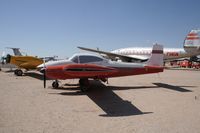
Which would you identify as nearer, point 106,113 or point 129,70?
point 106,113

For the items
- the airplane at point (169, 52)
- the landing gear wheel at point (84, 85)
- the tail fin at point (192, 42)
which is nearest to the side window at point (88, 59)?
the landing gear wheel at point (84, 85)

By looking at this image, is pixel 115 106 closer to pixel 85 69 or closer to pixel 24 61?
pixel 85 69

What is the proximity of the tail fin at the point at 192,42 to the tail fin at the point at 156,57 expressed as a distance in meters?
22.0

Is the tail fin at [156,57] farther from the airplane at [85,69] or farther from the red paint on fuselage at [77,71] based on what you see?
the red paint on fuselage at [77,71]

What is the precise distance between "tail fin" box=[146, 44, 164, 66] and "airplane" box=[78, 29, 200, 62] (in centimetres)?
2096

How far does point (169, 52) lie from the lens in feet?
Result: 118

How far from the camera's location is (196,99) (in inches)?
382

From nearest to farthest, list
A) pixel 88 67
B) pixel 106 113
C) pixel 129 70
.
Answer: pixel 106 113 < pixel 88 67 < pixel 129 70

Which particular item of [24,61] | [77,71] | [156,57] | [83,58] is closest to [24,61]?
[24,61]

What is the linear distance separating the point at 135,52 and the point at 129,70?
25.5 m

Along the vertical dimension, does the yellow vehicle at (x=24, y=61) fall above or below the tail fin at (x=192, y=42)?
below

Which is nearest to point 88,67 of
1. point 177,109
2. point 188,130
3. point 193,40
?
point 177,109

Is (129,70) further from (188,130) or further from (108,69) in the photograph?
(188,130)

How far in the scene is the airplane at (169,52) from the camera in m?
33.4
